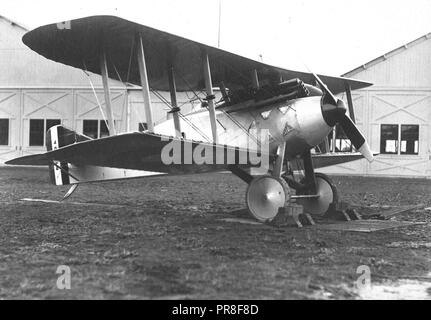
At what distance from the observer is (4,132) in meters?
29.6

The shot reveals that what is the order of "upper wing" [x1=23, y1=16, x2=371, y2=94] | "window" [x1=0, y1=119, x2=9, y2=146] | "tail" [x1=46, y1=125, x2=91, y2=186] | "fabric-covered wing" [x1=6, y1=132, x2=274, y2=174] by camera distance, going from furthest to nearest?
"window" [x1=0, y1=119, x2=9, y2=146]
"tail" [x1=46, y1=125, x2=91, y2=186]
"upper wing" [x1=23, y1=16, x2=371, y2=94]
"fabric-covered wing" [x1=6, y1=132, x2=274, y2=174]

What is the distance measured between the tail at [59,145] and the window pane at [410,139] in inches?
745

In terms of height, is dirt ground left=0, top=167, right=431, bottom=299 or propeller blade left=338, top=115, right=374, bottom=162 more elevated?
propeller blade left=338, top=115, right=374, bottom=162

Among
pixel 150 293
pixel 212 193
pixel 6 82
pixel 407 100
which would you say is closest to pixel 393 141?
pixel 407 100

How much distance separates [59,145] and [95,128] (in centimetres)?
1689

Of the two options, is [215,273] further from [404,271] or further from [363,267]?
[404,271]

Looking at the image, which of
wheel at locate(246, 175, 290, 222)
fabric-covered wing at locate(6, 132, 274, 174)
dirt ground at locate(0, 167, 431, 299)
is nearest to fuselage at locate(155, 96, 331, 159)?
fabric-covered wing at locate(6, 132, 274, 174)

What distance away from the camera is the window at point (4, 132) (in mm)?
29469

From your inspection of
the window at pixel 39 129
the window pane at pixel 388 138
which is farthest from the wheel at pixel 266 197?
the window at pixel 39 129

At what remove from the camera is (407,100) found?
85.7 feet

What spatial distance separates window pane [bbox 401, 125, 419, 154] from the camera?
25938 millimetres

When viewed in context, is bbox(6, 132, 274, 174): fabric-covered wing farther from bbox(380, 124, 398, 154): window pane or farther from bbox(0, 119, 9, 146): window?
bbox(0, 119, 9, 146): window

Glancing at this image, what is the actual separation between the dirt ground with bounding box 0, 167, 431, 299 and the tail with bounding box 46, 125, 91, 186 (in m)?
0.82

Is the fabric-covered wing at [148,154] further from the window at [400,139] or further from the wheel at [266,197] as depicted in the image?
the window at [400,139]
